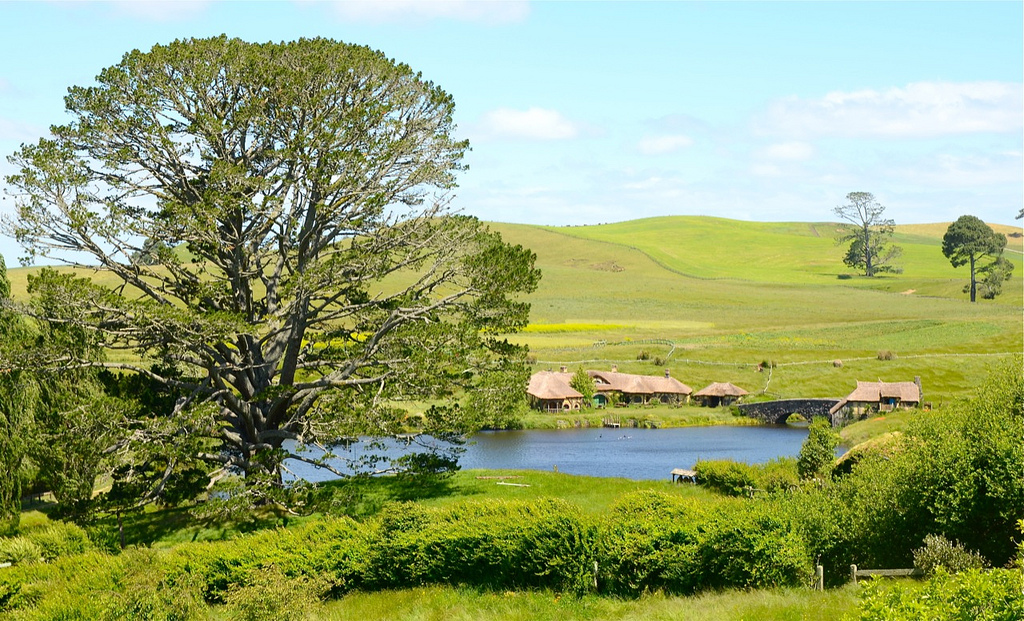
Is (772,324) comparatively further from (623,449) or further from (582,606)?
(582,606)

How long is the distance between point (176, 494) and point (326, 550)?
8.75 metres

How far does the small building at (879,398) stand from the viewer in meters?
81.0

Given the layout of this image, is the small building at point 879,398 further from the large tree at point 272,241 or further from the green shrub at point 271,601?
the green shrub at point 271,601

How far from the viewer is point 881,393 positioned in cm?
8181

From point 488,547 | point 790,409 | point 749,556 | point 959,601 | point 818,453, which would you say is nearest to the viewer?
point 959,601

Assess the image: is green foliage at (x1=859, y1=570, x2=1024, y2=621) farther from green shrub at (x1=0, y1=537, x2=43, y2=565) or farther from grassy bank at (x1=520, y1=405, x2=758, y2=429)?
grassy bank at (x1=520, y1=405, x2=758, y2=429)

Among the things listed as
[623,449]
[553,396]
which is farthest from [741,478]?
[553,396]

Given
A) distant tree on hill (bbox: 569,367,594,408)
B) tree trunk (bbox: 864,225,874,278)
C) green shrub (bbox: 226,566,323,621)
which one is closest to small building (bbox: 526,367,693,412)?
distant tree on hill (bbox: 569,367,594,408)

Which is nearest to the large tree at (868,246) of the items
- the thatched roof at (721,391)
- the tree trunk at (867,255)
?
the tree trunk at (867,255)

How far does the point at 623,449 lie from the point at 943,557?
42864mm

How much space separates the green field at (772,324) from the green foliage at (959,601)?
50.4m

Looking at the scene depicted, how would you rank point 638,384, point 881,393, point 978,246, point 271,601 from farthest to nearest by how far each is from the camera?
point 978,246 → point 638,384 → point 881,393 → point 271,601

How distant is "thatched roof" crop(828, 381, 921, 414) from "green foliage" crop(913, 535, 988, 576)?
60.4 metres

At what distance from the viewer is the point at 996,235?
16488 centimetres
